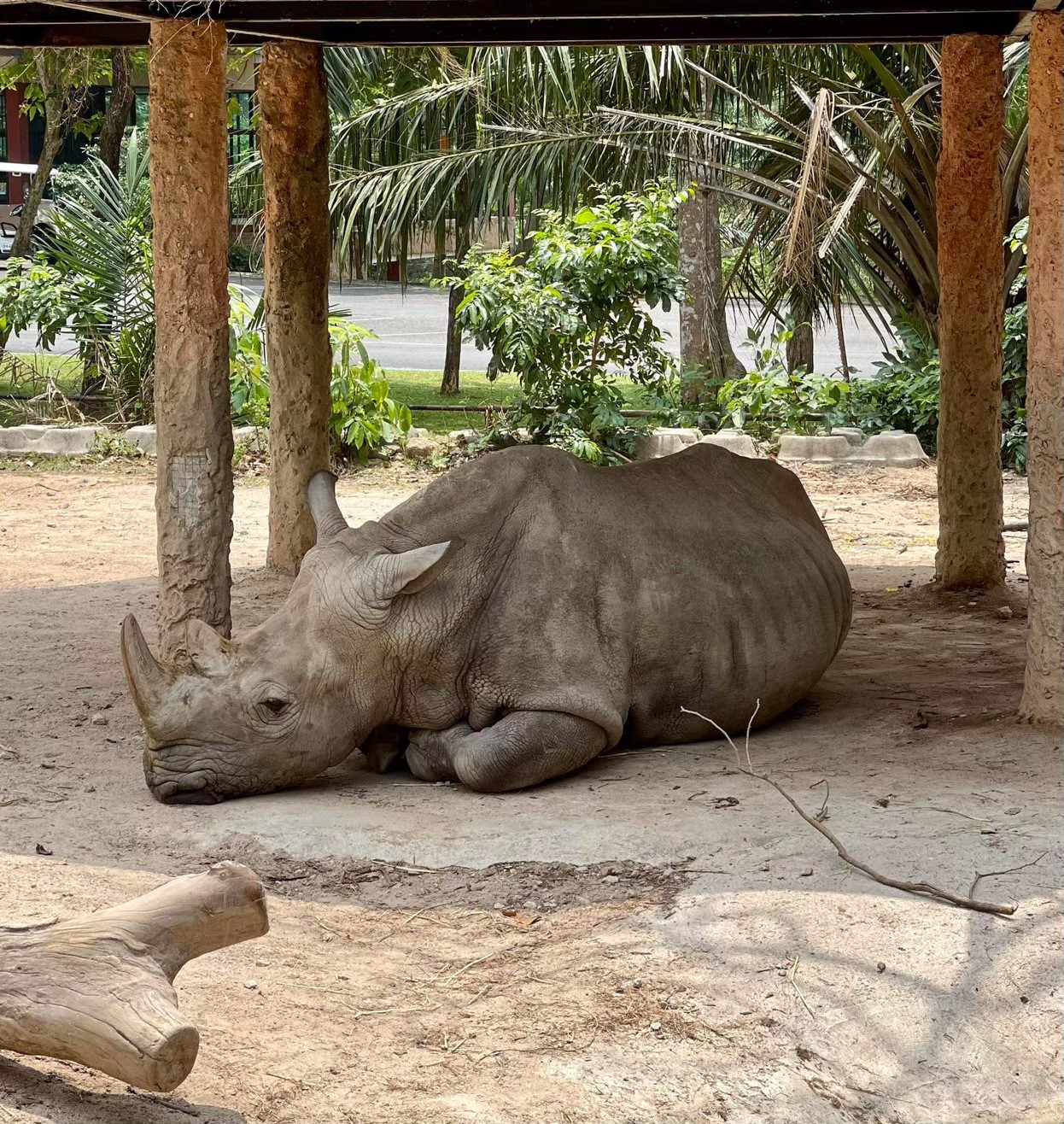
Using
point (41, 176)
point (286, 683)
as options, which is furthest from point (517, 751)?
point (41, 176)

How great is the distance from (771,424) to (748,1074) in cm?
1173

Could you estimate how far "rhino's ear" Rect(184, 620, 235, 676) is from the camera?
229 inches

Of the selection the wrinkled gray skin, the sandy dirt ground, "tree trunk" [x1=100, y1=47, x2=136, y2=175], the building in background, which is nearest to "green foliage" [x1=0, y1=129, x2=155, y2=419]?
"tree trunk" [x1=100, y1=47, x2=136, y2=175]

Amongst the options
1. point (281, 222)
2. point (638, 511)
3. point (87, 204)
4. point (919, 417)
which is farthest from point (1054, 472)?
point (87, 204)

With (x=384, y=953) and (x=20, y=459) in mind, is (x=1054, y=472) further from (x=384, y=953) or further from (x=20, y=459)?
(x=20, y=459)

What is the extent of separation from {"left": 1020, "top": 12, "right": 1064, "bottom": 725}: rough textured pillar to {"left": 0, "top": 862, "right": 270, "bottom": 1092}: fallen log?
3734mm

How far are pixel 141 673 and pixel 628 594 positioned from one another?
6.55ft

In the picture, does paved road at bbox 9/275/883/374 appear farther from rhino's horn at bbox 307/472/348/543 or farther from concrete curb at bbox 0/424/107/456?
rhino's horn at bbox 307/472/348/543

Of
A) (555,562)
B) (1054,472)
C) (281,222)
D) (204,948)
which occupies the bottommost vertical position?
(204,948)

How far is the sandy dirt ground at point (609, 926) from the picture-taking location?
12.5ft

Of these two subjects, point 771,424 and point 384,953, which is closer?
point 384,953

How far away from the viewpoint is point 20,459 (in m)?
14.6

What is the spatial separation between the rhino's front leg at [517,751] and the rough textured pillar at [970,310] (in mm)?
3999

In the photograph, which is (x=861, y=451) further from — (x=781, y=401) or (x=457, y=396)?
(x=457, y=396)
